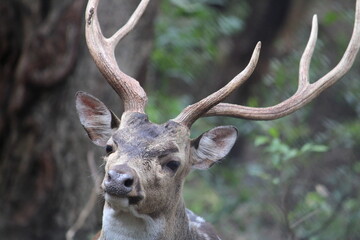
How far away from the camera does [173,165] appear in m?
6.21

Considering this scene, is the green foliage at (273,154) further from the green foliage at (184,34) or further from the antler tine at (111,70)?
the antler tine at (111,70)

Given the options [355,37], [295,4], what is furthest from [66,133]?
[295,4]

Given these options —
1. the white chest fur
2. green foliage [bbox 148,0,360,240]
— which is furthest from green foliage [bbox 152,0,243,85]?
the white chest fur

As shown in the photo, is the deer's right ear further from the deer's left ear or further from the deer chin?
the deer chin

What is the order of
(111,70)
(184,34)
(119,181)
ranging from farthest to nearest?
(184,34), (111,70), (119,181)

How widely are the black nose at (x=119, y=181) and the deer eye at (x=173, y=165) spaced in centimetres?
49

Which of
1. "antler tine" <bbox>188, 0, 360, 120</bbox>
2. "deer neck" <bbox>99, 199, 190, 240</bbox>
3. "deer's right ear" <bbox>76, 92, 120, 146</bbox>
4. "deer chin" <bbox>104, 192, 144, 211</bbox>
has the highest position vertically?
"antler tine" <bbox>188, 0, 360, 120</bbox>

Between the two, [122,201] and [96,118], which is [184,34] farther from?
[122,201]

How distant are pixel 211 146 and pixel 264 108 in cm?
50

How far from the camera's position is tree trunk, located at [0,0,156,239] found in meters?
9.38

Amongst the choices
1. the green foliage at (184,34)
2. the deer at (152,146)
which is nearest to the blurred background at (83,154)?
the green foliage at (184,34)

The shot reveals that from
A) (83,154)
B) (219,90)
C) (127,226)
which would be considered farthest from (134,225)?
(83,154)

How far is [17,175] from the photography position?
31.3ft

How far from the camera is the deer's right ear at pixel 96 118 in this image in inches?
262
